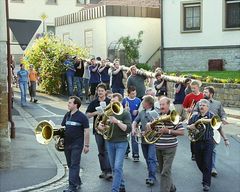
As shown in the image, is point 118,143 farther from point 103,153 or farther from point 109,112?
point 103,153

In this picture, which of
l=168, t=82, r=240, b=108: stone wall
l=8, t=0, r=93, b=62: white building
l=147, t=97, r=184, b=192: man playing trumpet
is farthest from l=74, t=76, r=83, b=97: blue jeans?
l=8, t=0, r=93, b=62: white building

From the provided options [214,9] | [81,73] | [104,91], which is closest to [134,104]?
[104,91]

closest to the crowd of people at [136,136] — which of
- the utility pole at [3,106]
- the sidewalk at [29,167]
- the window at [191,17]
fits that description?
the sidewalk at [29,167]

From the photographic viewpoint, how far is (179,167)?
978 centimetres

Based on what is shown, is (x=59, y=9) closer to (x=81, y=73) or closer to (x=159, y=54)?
(x=159, y=54)

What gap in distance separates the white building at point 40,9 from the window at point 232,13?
1994cm

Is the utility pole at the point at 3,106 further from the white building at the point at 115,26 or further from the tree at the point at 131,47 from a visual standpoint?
the white building at the point at 115,26

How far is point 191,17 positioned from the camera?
92.7 ft

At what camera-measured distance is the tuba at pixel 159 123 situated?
752 centimetres

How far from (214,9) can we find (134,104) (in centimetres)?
1844

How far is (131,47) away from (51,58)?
8.42m

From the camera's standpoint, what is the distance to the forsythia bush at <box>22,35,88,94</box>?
70.1 feet

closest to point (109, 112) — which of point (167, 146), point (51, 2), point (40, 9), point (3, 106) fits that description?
point (167, 146)

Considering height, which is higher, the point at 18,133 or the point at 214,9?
the point at 214,9
